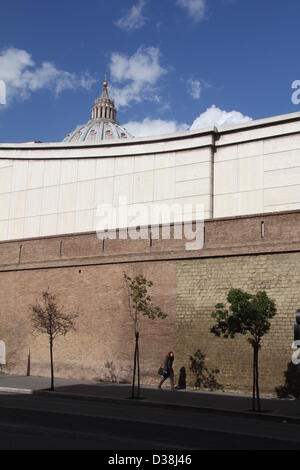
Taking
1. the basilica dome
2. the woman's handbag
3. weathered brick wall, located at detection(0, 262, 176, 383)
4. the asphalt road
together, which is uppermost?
the basilica dome

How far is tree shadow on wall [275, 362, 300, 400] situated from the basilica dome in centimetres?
6127

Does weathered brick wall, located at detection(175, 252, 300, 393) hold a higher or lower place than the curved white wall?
lower

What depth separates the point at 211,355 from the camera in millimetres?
19609

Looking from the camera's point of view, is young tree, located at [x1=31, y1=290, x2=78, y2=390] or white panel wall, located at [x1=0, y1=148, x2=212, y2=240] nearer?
young tree, located at [x1=31, y1=290, x2=78, y2=390]

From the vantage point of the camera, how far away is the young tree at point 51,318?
72.9 feet

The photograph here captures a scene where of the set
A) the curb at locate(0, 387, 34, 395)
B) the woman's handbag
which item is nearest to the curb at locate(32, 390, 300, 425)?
the curb at locate(0, 387, 34, 395)

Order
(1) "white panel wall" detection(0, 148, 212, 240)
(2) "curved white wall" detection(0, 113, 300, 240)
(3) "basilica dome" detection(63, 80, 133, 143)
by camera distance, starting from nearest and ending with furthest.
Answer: (2) "curved white wall" detection(0, 113, 300, 240) → (1) "white panel wall" detection(0, 148, 212, 240) → (3) "basilica dome" detection(63, 80, 133, 143)

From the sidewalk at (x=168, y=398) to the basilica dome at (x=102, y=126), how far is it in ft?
193

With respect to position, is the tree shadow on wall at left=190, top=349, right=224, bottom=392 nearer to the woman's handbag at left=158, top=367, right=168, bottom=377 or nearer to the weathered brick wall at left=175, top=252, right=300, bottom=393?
the weathered brick wall at left=175, top=252, right=300, bottom=393

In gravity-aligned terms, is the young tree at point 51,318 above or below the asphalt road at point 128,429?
above

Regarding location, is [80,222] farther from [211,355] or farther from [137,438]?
[137,438]

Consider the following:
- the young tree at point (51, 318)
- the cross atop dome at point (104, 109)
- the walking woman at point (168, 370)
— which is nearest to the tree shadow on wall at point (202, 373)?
the walking woman at point (168, 370)

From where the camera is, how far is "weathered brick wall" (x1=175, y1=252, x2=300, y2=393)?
18.3 meters

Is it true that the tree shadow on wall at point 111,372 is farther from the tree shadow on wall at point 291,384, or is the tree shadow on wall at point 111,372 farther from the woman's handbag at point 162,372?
the tree shadow on wall at point 291,384
